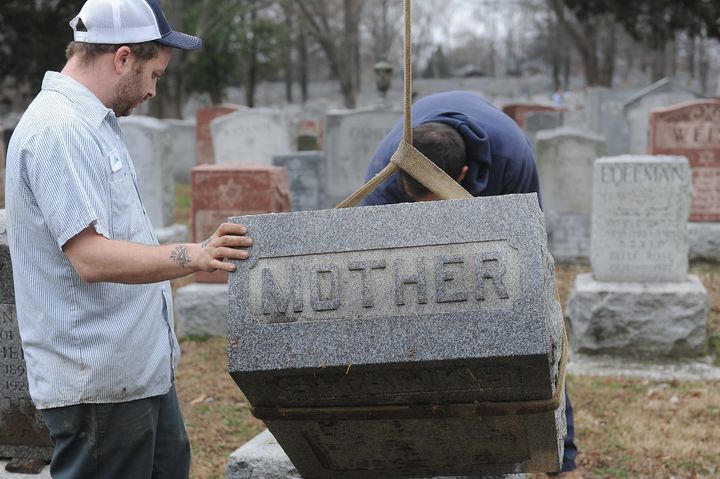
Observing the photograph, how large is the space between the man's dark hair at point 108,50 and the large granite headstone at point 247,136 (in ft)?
35.7

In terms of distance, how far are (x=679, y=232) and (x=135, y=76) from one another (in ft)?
17.5

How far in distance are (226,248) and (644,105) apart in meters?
15.4

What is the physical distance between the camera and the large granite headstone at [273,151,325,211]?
1057cm

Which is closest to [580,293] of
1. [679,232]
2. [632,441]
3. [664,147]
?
[679,232]

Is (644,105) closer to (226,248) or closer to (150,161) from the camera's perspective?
(150,161)

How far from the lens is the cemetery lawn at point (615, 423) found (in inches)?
181

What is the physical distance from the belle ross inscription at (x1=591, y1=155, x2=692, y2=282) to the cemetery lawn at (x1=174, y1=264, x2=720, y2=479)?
73cm

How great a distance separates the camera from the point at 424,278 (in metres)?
2.27

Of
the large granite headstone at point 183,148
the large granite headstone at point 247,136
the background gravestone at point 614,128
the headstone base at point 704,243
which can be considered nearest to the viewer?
the headstone base at point 704,243

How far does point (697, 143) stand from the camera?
9.88 meters

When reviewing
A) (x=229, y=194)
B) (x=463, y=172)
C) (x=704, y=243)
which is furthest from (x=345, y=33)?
(x=463, y=172)

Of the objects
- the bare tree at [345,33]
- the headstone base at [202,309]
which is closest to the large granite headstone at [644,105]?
the headstone base at [202,309]

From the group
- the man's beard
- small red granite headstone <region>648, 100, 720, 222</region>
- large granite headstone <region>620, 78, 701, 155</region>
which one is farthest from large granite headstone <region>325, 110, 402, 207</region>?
the man's beard

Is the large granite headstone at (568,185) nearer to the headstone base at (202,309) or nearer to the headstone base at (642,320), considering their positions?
the headstone base at (642,320)
